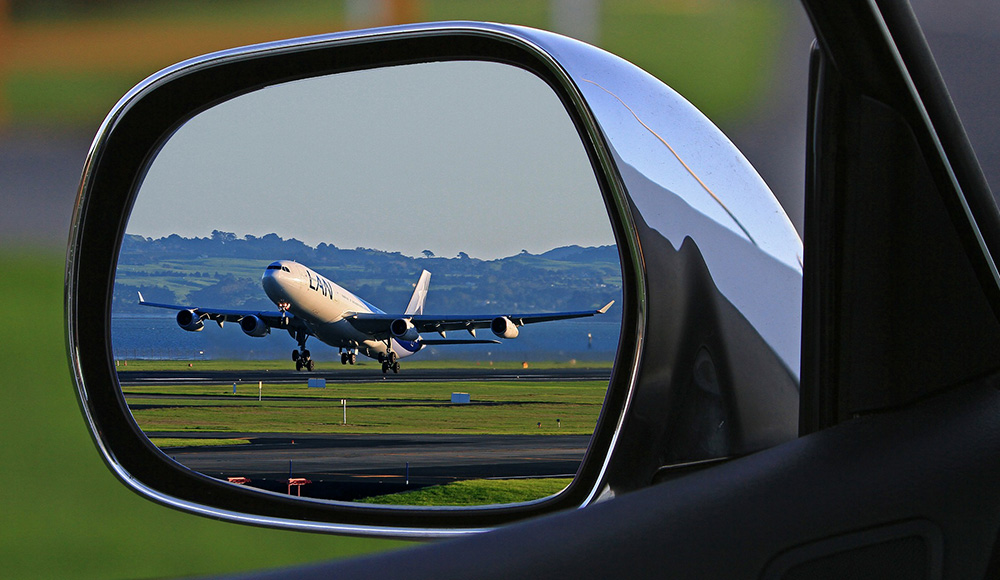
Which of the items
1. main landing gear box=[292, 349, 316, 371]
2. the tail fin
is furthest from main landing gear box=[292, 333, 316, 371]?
the tail fin

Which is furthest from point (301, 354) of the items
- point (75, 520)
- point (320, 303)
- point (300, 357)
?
point (320, 303)

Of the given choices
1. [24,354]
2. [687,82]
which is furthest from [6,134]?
[687,82]

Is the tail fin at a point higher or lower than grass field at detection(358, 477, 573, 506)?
higher

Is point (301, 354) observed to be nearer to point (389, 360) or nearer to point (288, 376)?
point (389, 360)

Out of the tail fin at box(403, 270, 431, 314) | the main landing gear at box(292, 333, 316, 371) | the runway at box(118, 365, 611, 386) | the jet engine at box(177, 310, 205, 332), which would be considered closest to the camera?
the jet engine at box(177, 310, 205, 332)

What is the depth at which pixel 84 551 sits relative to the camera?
1168 centimetres

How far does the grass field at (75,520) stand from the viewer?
36.0 feet

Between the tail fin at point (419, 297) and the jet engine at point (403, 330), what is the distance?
14.6ft

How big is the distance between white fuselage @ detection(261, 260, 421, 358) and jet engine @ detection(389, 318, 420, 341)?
1.27 meters

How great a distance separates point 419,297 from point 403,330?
6.44 meters

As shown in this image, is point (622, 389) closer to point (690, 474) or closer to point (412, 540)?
point (690, 474)

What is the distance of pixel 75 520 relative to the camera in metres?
13.0

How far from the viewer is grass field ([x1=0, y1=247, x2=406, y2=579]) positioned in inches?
432

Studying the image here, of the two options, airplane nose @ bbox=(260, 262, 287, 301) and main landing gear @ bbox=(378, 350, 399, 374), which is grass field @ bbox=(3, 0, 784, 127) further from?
main landing gear @ bbox=(378, 350, 399, 374)
